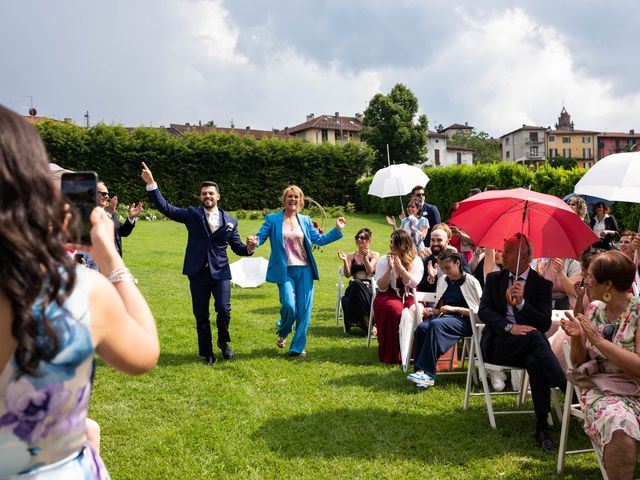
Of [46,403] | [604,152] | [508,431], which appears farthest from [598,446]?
[604,152]

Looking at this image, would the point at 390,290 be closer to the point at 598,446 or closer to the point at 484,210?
the point at 484,210

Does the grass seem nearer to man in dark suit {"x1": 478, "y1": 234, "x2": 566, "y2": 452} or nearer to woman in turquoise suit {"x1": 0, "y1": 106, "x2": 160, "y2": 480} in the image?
man in dark suit {"x1": 478, "y1": 234, "x2": 566, "y2": 452}

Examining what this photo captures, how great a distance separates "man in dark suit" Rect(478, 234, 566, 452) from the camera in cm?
501

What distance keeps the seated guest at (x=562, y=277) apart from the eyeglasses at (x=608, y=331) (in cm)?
264

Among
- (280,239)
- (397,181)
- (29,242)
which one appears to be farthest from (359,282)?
(29,242)

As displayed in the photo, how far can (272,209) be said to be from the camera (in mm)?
36344

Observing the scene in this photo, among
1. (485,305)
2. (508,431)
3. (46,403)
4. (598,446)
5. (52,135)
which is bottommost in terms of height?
(508,431)

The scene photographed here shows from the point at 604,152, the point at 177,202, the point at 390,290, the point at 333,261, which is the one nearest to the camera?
the point at 390,290

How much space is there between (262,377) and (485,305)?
275 centimetres

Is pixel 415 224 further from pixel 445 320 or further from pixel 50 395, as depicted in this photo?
pixel 50 395

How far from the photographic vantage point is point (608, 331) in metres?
4.17

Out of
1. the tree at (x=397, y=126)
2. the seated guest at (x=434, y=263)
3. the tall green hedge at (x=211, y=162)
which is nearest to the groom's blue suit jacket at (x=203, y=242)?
the seated guest at (x=434, y=263)

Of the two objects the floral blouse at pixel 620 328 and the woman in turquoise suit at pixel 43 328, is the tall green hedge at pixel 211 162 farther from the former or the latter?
the woman in turquoise suit at pixel 43 328

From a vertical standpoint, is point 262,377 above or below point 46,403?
below
